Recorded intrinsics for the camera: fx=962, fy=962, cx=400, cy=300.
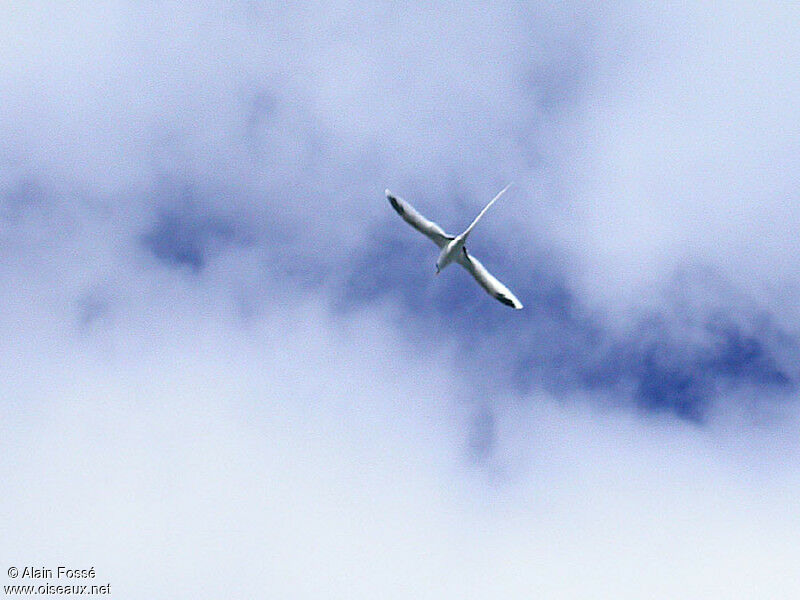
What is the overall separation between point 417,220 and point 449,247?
4617 mm

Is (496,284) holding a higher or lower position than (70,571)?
higher

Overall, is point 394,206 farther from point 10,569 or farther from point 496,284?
point 10,569

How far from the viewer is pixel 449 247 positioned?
103000mm

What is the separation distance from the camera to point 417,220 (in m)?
104

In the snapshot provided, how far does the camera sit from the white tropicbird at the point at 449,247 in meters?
103

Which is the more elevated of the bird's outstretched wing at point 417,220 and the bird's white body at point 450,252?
the bird's outstretched wing at point 417,220

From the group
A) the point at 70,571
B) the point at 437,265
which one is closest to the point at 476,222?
the point at 437,265

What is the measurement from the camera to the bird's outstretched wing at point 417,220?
10338 cm

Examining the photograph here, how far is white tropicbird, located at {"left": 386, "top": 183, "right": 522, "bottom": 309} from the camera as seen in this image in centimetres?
10294

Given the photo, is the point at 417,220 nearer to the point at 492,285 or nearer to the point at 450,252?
the point at 450,252

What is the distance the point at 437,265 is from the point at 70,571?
74251 millimetres

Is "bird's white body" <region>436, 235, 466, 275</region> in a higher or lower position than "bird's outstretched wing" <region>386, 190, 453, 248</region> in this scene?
lower

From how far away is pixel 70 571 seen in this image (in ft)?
452

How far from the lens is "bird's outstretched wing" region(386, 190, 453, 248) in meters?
103
